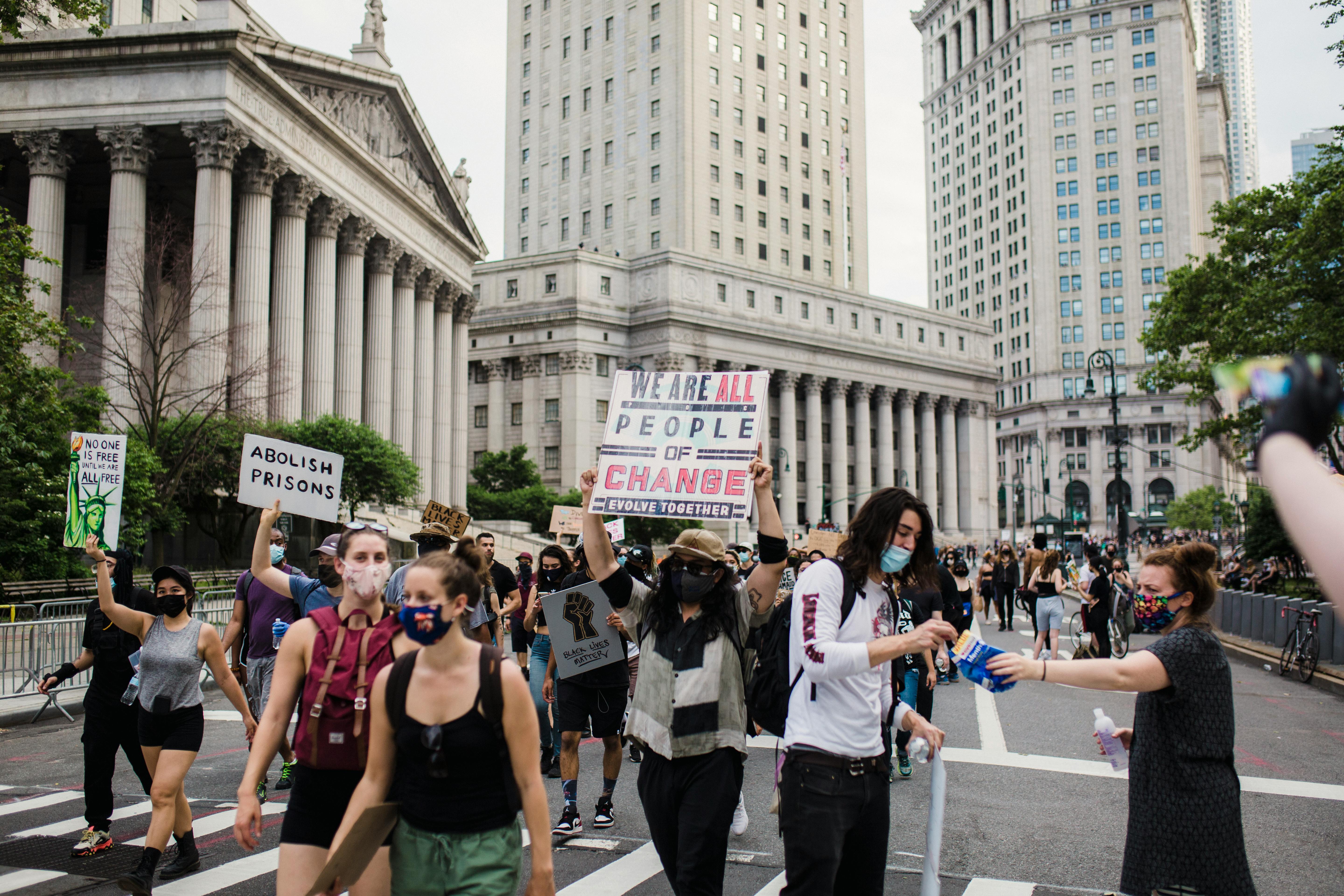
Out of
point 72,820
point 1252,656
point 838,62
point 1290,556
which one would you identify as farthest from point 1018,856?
point 838,62

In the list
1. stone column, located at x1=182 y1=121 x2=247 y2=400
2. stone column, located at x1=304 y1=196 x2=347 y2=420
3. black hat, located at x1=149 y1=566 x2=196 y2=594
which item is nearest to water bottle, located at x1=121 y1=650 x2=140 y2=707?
black hat, located at x1=149 y1=566 x2=196 y2=594

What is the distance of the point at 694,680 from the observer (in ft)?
16.4

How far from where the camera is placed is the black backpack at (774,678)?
4652mm

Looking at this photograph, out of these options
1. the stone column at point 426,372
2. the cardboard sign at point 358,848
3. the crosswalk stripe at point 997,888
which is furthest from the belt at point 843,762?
the stone column at point 426,372

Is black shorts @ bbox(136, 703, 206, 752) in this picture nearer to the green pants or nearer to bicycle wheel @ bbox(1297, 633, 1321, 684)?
the green pants

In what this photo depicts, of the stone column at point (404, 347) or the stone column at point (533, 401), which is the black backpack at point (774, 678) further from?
the stone column at point (533, 401)

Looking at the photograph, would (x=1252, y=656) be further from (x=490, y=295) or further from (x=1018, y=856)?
(x=490, y=295)

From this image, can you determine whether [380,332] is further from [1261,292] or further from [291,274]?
[1261,292]

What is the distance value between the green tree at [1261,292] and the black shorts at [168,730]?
25.0 meters

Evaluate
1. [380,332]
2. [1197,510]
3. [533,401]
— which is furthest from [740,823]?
[1197,510]

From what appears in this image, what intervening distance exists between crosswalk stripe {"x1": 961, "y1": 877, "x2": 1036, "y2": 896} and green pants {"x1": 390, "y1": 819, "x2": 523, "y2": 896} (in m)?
3.54

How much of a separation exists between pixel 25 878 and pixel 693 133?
80133 mm

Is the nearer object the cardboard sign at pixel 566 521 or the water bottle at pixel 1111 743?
the water bottle at pixel 1111 743

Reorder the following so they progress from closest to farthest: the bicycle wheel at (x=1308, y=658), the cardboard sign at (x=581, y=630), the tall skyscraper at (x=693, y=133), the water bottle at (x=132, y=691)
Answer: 1. the water bottle at (x=132, y=691)
2. the cardboard sign at (x=581, y=630)
3. the bicycle wheel at (x=1308, y=658)
4. the tall skyscraper at (x=693, y=133)
